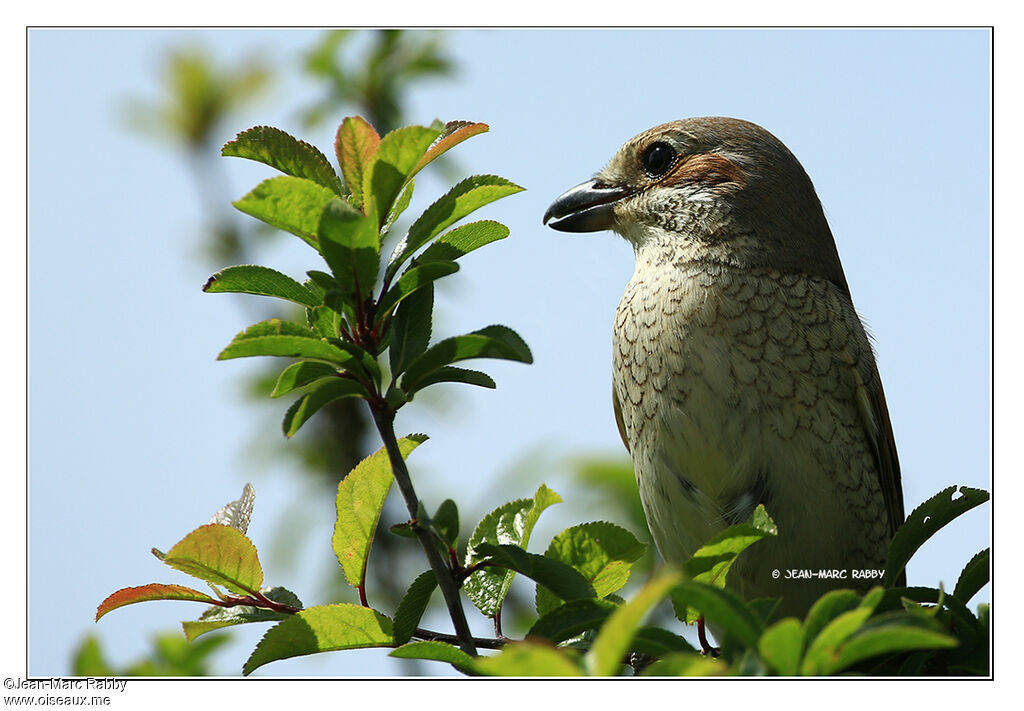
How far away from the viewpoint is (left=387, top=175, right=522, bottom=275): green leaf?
184 centimetres

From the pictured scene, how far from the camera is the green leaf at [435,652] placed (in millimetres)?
1729

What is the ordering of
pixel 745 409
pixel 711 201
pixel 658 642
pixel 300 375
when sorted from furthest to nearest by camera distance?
pixel 711 201 < pixel 745 409 < pixel 300 375 < pixel 658 642

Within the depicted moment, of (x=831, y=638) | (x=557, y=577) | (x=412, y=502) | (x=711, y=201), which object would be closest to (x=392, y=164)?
(x=412, y=502)

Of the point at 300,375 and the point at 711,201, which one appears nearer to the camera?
the point at 300,375

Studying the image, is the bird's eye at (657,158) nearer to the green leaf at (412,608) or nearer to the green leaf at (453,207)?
the green leaf at (453,207)

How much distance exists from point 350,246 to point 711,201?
1753mm

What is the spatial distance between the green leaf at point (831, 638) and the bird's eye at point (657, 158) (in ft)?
7.10

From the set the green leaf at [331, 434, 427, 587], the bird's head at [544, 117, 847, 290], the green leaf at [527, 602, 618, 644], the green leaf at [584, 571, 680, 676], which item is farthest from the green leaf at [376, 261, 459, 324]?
the bird's head at [544, 117, 847, 290]

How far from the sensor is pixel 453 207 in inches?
72.9

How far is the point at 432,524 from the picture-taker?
165 centimetres

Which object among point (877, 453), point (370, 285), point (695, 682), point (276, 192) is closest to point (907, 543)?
point (695, 682)

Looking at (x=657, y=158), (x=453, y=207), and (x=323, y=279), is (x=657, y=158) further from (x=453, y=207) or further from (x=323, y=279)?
(x=323, y=279)

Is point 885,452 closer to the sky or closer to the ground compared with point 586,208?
closer to the ground

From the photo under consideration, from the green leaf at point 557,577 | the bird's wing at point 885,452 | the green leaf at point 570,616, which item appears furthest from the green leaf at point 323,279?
the bird's wing at point 885,452
